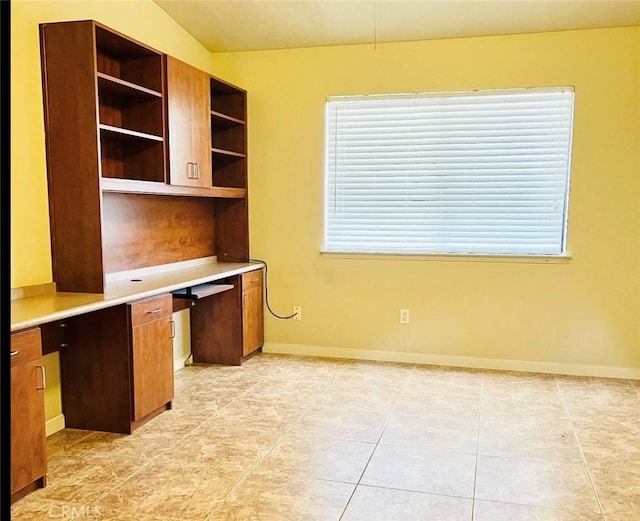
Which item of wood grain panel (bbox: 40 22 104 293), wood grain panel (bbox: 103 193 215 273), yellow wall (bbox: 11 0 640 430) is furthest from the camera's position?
yellow wall (bbox: 11 0 640 430)

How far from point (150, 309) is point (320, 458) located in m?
1.29

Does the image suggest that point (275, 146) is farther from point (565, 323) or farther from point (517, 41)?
point (565, 323)

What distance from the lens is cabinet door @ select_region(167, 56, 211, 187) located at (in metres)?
3.58

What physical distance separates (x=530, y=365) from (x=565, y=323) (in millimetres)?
424

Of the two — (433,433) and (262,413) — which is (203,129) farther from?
(433,433)

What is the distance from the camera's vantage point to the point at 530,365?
4.31 metres

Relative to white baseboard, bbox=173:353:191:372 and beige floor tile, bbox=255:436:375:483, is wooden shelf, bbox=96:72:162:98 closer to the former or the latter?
white baseboard, bbox=173:353:191:372

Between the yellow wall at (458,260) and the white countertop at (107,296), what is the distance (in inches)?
30.9

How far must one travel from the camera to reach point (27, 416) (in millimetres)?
2381

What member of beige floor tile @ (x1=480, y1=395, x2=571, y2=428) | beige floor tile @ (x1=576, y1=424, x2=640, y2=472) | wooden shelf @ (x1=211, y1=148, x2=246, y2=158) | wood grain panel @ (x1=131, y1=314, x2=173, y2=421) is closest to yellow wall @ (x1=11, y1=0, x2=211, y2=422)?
wood grain panel @ (x1=131, y1=314, x2=173, y2=421)

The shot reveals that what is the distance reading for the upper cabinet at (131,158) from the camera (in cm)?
293

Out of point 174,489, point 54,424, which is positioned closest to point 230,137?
point 54,424

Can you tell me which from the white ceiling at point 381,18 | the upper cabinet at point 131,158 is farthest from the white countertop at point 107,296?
the white ceiling at point 381,18

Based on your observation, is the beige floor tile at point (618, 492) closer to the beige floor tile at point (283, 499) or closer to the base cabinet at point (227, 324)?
the beige floor tile at point (283, 499)
